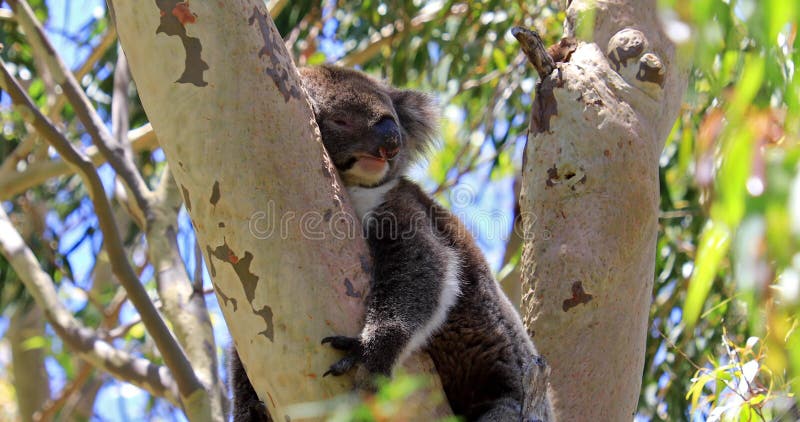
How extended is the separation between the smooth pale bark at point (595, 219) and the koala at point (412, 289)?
115 mm

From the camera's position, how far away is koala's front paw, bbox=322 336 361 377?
169 cm

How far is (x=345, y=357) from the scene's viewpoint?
1703 mm

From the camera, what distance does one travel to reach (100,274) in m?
6.06

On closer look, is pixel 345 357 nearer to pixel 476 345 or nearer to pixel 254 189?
pixel 254 189

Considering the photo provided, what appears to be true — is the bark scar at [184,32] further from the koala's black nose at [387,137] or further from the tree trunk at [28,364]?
the tree trunk at [28,364]

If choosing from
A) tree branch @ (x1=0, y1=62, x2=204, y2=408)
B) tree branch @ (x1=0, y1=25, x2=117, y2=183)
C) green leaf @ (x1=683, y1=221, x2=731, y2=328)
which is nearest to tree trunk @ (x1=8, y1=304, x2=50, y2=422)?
tree branch @ (x1=0, y1=25, x2=117, y2=183)

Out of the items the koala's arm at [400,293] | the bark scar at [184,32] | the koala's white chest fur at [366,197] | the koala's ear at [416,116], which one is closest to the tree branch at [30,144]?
the koala's ear at [416,116]

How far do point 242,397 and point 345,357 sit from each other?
85 centimetres

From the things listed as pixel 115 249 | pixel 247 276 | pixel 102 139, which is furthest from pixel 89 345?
pixel 247 276

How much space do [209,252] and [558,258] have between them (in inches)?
38.3

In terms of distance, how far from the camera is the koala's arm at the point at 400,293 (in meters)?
1.80

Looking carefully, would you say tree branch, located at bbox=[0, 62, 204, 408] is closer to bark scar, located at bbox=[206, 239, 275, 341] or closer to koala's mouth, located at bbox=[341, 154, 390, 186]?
koala's mouth, located at bbox=[341, 154, 390, 186]

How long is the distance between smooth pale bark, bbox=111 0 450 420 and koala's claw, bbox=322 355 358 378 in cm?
1

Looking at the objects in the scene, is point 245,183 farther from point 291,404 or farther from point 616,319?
point 616,319
